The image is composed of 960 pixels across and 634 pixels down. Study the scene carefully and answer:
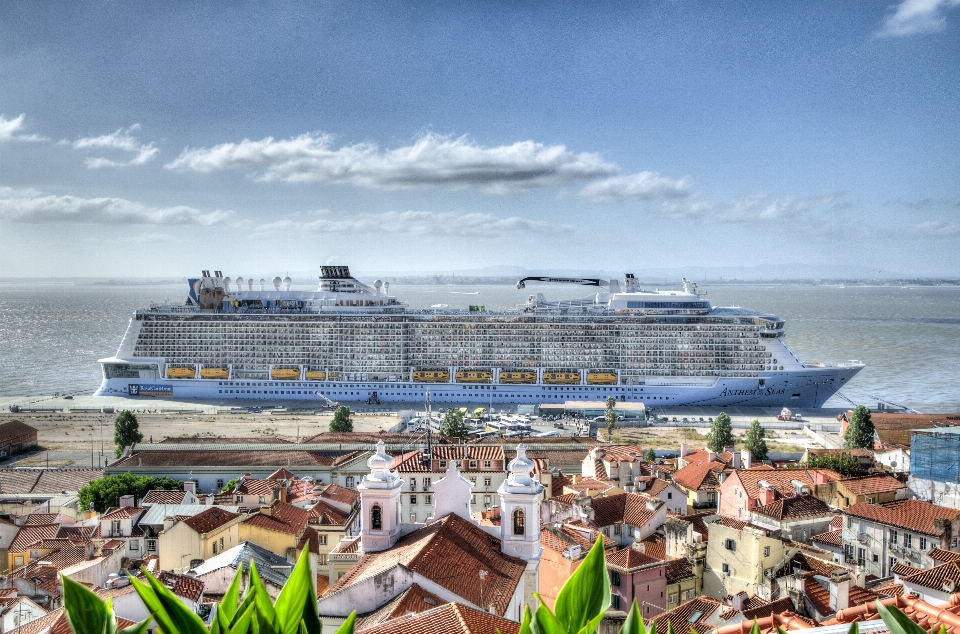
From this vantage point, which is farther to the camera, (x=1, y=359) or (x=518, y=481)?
(x=1, y=359)

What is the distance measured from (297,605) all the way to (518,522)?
13.8m

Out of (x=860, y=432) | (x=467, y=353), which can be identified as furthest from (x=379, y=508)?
(x=467, y=353)

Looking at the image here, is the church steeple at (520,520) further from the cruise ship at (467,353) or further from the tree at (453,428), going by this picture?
the cruise ship at (467,353)

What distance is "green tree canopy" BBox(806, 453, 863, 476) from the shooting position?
33.7m

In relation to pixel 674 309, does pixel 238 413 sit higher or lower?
lower

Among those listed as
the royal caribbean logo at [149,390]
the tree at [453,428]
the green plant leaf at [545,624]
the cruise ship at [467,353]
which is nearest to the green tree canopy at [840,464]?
the tree at [453,428]

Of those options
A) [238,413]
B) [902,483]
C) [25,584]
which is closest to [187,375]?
[238,413]

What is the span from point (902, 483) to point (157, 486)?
88.3 ft

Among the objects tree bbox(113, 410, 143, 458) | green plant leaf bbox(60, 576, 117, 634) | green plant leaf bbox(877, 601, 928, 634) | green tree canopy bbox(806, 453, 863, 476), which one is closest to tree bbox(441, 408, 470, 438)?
tree bbox(113, 410, 143, 458)

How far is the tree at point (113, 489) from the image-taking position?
31.5 metres

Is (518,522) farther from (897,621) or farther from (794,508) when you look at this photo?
(897,621)

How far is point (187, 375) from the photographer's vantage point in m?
76.1

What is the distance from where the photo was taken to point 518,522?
1684 centimetres

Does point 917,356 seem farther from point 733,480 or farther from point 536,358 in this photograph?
point 733,480
